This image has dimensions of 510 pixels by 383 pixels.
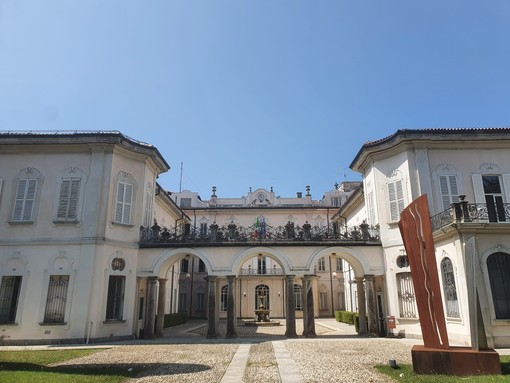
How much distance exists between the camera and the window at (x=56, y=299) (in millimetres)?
16734

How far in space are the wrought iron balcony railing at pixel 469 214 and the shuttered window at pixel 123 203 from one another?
1419 cm

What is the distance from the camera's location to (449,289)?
15.4 m

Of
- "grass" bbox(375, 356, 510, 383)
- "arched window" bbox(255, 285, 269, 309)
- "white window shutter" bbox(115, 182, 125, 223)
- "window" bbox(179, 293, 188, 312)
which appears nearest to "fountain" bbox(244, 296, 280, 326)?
"arched window" bbox(255, 285, 269, 309)

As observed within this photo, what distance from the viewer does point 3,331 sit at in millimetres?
16422

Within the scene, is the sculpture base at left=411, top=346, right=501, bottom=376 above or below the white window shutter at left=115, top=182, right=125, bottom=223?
below

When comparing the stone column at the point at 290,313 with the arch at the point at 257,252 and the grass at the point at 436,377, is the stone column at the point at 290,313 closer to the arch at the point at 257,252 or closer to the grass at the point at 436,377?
the arch at the point at 257,252

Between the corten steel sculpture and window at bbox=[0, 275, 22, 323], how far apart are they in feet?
53.8

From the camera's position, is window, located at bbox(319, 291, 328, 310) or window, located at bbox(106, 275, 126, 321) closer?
window, located at bbox(106, 275, 126, 321)

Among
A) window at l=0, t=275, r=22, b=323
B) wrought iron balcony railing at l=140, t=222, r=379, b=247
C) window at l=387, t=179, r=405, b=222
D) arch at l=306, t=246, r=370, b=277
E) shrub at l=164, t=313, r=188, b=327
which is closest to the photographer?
window at l=0, t=275, r=22, b=323

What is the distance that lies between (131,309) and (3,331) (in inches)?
206

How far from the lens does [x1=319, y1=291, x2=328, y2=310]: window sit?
123 feet

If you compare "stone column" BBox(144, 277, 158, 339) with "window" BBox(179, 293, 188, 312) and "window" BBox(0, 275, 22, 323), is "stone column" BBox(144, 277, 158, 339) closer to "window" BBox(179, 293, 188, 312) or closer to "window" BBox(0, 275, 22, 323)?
"window" BBox(0, 275, 22, 323)

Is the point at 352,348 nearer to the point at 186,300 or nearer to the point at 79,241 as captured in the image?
the point at 79,241

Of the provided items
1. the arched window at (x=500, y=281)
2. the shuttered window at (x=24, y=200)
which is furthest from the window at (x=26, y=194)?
the arched window at (x=500, y=281)
